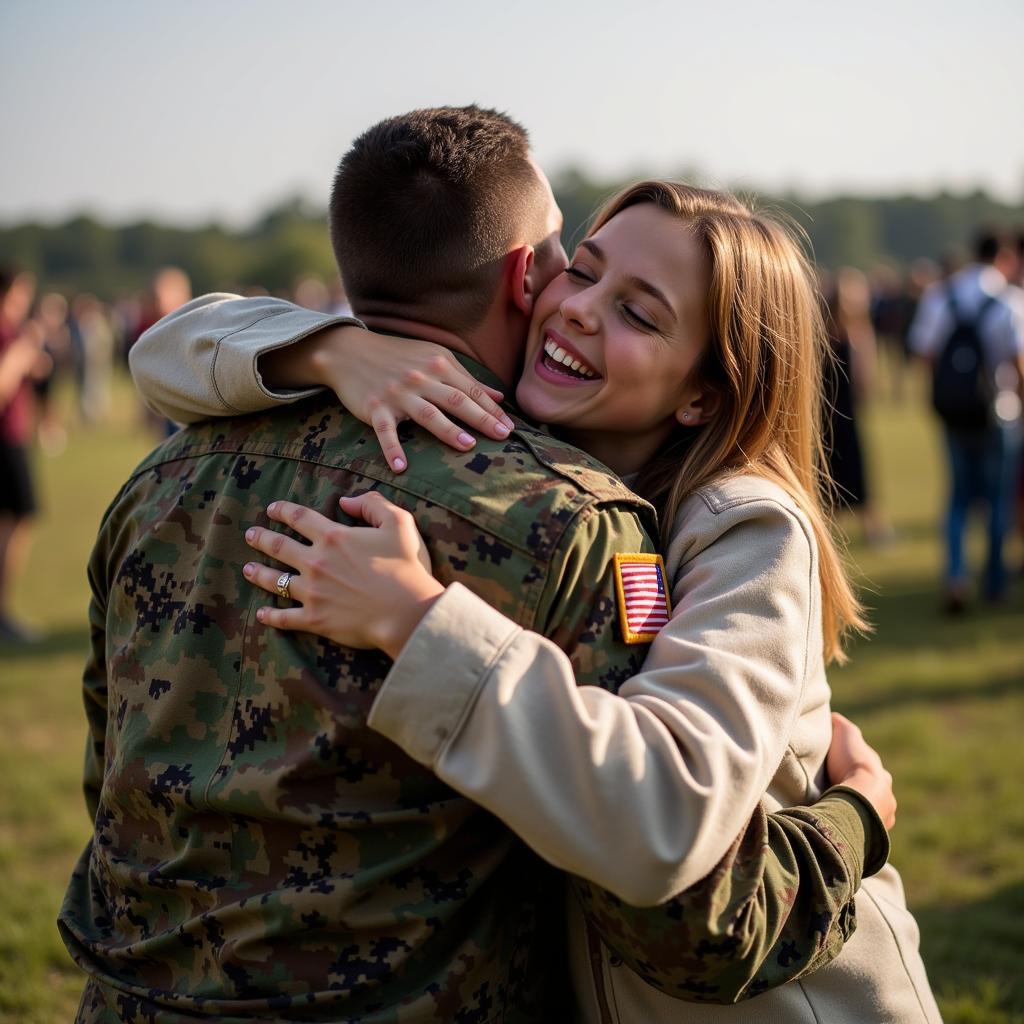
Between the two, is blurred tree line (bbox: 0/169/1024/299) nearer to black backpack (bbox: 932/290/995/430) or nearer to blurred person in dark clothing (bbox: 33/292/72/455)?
blurred person in dark clothing (bbox: 33/292/72/455)

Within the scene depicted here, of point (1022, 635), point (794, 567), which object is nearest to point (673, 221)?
point (794, 567)

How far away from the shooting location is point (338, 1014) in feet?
5.79

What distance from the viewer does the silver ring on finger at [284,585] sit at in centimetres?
179

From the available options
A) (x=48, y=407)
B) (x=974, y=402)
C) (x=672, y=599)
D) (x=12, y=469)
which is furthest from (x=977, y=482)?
(x=48, y=407)

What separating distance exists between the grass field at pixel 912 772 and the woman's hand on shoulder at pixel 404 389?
199 centimetres

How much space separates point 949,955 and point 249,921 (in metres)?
2.99

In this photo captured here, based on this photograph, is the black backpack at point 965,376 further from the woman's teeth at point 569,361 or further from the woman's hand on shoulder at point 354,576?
the woman's hand on shoulder at point 354,576

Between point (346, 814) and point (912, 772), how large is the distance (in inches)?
176

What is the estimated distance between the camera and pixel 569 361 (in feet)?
7.34

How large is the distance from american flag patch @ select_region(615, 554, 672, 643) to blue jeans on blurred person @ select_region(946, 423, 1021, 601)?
23.6ft

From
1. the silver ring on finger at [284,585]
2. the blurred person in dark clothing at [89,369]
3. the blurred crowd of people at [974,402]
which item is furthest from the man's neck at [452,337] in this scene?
the blurred person in dark clothing at [89,369]

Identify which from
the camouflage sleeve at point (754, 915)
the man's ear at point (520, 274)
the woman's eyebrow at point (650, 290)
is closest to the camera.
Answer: the camouflage sleeve at point (754, 915)

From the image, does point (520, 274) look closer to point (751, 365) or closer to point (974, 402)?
point (751, 365)

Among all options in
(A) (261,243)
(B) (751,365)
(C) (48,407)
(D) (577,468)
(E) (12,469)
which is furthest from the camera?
(A) (261,243)
